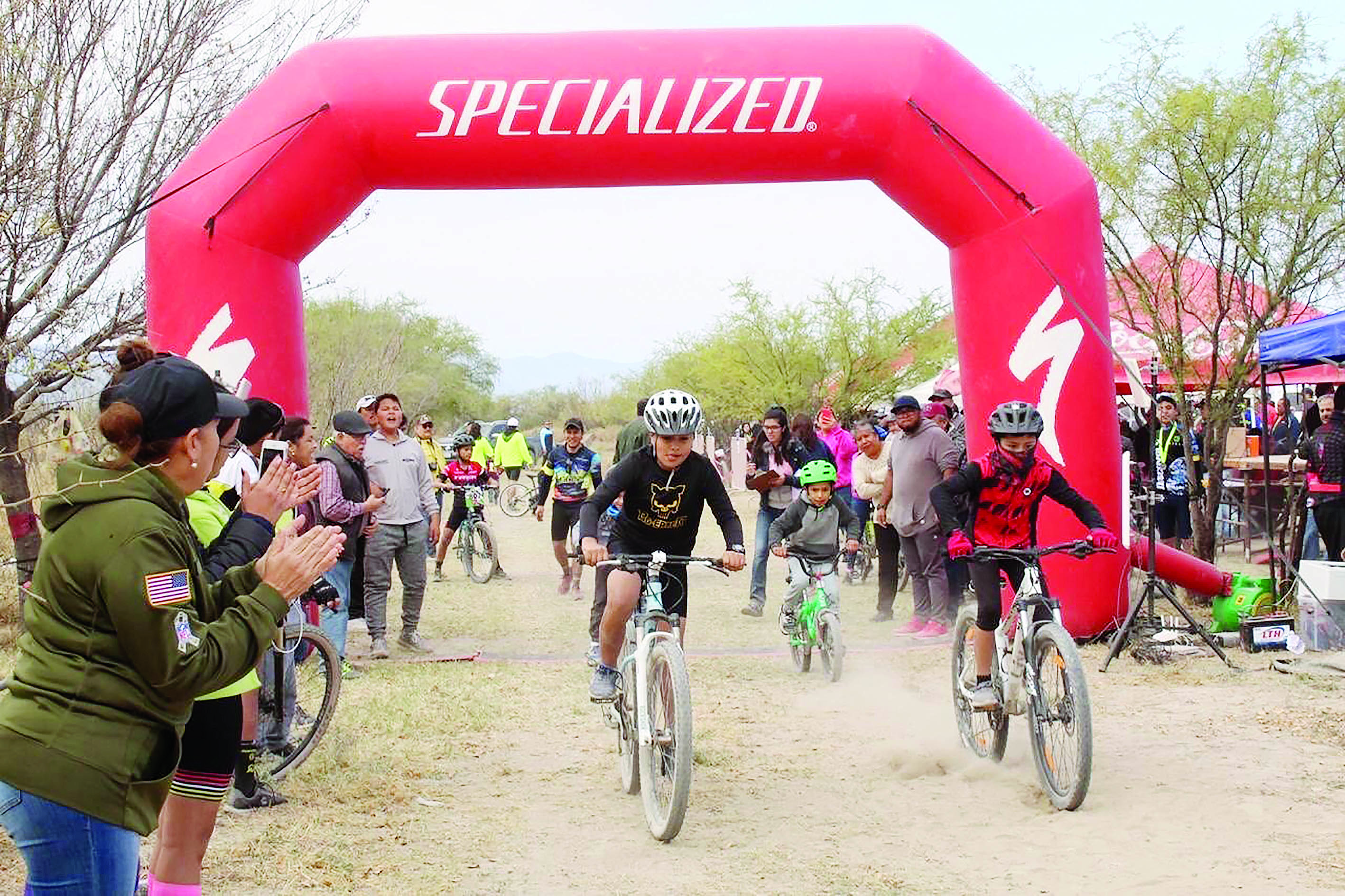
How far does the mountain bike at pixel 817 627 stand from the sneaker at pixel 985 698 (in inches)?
98.2

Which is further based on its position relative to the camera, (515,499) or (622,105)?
(515,499)

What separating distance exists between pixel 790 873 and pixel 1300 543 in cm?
757

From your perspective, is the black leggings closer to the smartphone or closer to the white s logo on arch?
the smartphone

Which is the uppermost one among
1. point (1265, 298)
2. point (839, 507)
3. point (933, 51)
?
point (933, 51)

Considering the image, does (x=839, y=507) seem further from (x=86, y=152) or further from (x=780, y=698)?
(x=86, y=152)

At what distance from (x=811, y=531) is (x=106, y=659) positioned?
24.1 ft

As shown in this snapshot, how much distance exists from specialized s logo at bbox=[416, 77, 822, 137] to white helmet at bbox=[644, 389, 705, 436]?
13.0ft

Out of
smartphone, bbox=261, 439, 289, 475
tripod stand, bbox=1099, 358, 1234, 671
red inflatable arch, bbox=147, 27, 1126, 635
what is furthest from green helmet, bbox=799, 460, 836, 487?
smartphone, bbox=261, 439, 289, 475

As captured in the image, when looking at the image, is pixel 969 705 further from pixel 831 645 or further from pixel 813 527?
pixel 813 527

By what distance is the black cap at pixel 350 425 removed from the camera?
30.6ft

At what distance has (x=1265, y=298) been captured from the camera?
12312mm

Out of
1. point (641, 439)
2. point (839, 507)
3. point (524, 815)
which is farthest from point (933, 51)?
point (524, 815)

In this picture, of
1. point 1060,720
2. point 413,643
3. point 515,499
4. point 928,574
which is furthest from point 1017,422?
point 515,499

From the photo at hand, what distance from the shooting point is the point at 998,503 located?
671 cm
